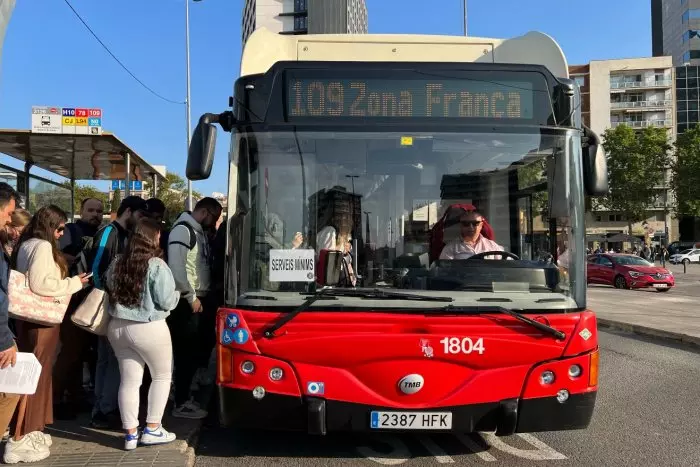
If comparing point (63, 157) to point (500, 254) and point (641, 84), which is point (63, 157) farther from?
point (641, 84)

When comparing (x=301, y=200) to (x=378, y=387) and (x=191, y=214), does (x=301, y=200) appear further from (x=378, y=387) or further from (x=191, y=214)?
(x=191, y=214)

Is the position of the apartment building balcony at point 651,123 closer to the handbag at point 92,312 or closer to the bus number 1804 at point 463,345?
the bus number 1804 at point 463,345

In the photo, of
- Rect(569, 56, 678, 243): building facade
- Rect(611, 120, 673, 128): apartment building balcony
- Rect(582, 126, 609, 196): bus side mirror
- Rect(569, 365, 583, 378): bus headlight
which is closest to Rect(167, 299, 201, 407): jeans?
Rect(569, 365, 583, 378): bus headlight

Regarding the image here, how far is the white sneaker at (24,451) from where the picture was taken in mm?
4086

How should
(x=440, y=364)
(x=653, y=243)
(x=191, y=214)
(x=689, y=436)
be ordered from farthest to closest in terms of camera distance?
(x=653, y=243) → (x=191, y=214) → (x=689, y=436) → (x=440, y=364)

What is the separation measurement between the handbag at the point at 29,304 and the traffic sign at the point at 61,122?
171 inches

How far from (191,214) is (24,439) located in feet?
7.40

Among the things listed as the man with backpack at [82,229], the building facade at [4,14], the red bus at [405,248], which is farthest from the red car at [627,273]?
the building facade at [4,14]

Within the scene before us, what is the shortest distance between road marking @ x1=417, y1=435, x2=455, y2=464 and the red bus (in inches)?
24.9

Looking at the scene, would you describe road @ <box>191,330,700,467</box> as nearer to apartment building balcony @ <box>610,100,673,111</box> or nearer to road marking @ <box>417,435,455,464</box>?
road marking @ <box>417,435,455,464</box>

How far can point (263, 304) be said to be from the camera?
13.0ft

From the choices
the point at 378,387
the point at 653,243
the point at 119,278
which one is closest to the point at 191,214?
the point at 119,278

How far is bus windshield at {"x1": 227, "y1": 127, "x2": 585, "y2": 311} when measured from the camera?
13.4 feet

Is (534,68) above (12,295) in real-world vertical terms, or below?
above
